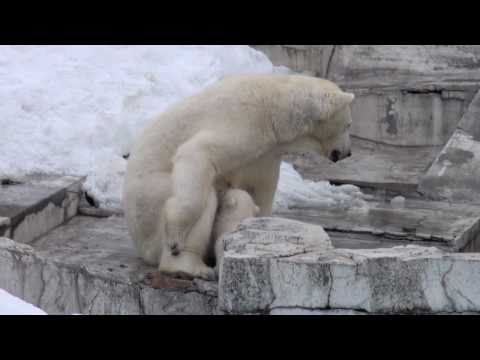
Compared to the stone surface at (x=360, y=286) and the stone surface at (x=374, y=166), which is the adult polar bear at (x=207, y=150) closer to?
the stone surface at (x=360, y=286)

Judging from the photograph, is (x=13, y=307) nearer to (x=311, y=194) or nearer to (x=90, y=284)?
(x=90, y=284)

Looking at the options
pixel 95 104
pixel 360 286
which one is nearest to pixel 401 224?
pixel 360 286

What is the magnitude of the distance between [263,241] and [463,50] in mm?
7789

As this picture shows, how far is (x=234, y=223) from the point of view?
6195 millimetres

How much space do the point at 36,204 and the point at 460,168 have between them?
4310 millimetres

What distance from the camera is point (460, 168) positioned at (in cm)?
948

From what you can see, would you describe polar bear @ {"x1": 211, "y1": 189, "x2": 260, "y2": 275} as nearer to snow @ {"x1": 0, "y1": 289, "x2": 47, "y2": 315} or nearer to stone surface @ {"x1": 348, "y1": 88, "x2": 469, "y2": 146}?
snow @ {"x1": 0, "y1": 289, "x2": 47, "y2": 315}

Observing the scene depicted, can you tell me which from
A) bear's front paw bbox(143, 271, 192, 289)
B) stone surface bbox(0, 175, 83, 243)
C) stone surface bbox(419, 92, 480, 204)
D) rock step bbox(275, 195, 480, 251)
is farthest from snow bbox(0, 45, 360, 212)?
bear's front paw bbox(143, 271, 192, 289)

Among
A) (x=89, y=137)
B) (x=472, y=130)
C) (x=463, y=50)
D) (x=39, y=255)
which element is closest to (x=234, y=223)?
(x=39, y=255)

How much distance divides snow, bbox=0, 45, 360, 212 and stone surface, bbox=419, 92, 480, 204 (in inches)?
33.7

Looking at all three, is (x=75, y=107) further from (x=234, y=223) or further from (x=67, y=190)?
(x=234, y=223)

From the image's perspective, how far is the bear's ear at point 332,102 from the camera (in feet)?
20.8

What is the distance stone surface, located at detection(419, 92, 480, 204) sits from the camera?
29.9ft

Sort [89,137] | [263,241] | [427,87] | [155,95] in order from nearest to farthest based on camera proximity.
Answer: [263,241] < [89,137] < [155,95] < [427,87]
